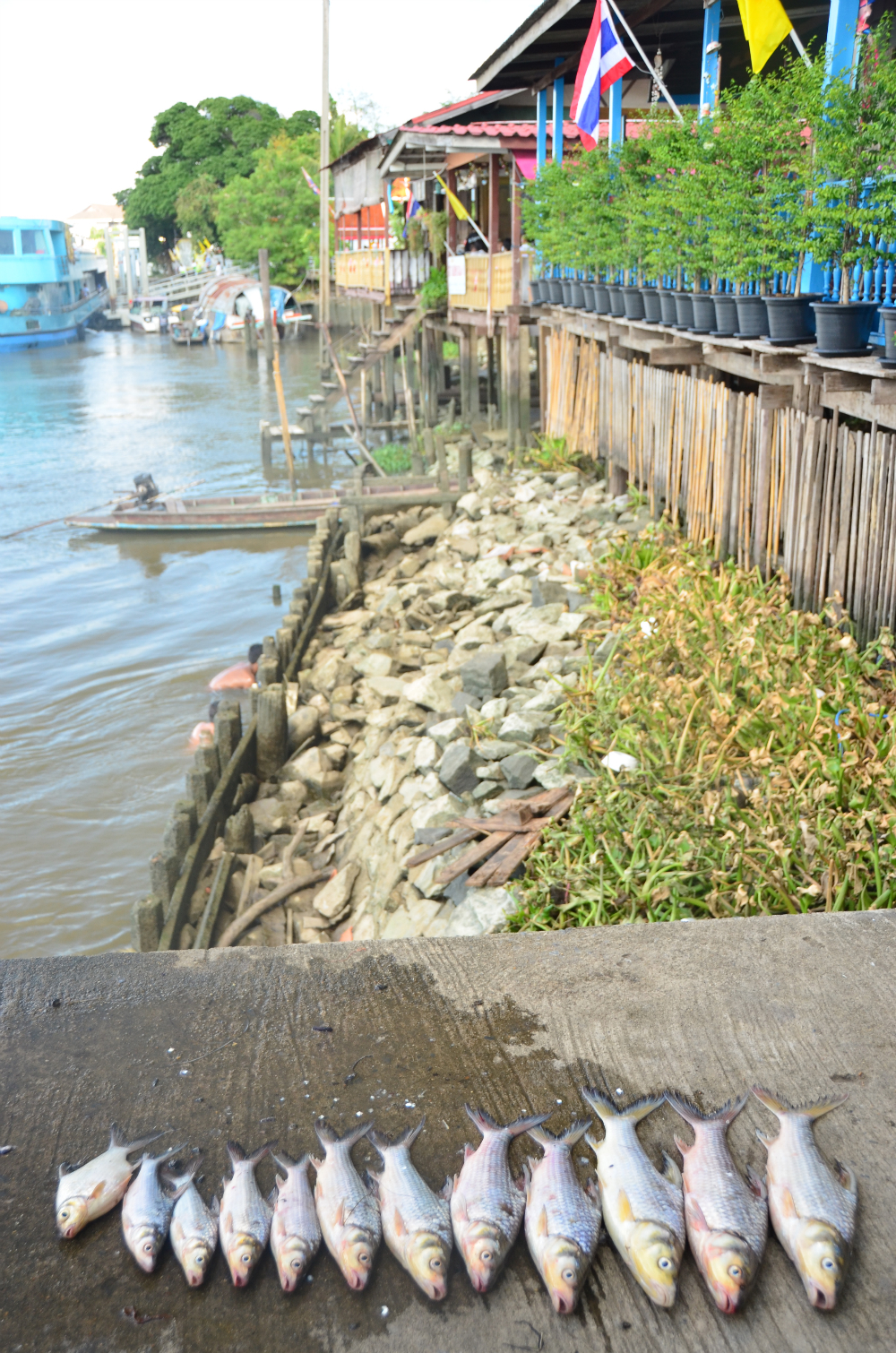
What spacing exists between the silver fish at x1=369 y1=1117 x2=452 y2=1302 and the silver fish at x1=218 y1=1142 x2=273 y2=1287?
256 millimetres

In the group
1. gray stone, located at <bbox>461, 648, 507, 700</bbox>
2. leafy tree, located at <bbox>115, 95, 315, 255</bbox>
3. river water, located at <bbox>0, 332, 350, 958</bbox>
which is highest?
leafy tree, located at <bbox>115, 95, 315, 255</bbox>

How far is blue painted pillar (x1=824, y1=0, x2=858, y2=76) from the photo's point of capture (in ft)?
22.3

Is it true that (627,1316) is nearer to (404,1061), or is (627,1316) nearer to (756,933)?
(404,1061)

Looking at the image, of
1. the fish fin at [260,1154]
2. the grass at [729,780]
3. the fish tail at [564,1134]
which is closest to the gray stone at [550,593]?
the grass at [729,780]

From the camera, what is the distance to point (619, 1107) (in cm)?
265

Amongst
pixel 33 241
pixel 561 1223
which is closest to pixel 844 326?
pixel 561 1223

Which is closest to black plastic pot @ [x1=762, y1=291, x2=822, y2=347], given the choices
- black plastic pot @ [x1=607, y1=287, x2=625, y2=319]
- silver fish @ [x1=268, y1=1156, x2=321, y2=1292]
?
black plastic pot @ [x1=607, y1=287, x2=625, y2=319]

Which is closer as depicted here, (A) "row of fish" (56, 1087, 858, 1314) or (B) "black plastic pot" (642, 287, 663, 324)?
(A) "row of fish" (56, 1087, 858, 1314)

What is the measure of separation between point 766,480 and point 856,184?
1.93 metres

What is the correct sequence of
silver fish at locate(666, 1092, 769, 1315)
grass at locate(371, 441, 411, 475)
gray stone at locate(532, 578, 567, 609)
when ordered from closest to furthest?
silver fish at locate(666, 1092, 769, 1315) → gray stone at locate(532, 578, 567, 609) → grass at locate(371, 441, 411, 475)

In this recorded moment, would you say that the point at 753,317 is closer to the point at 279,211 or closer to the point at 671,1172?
the point at 671,1172

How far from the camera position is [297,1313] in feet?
7.27

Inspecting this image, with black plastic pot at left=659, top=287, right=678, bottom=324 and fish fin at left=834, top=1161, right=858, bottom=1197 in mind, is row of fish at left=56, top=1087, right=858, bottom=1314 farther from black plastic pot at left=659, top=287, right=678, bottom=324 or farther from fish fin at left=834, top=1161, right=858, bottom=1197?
black plastic pot at left=659, top=287, right=678, bottom=324

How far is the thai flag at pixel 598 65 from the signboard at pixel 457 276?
28.0ft
